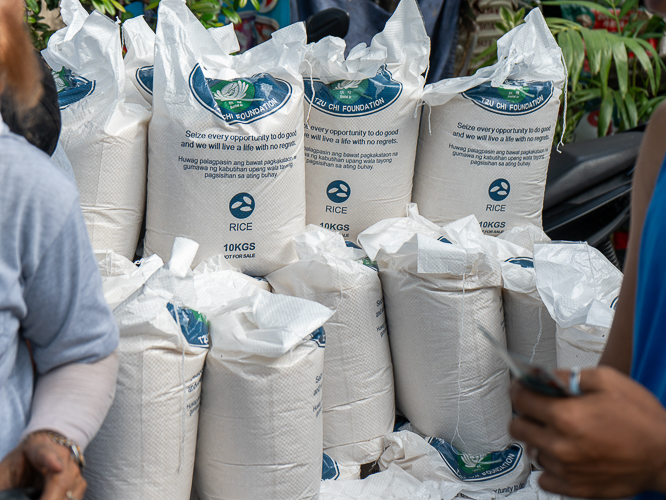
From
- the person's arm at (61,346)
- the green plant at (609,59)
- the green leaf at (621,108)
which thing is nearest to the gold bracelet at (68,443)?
the person's arm at (61,346)

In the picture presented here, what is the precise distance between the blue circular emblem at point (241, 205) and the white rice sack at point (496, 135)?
506 millimetres

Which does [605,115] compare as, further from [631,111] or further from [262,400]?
[262,400]

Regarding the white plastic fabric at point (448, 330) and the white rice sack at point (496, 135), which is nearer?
the white plastic fabric at point (448, 330)

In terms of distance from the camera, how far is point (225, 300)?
4.00ft

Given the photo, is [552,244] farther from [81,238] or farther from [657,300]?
[81,238]

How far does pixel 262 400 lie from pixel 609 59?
6.61ft

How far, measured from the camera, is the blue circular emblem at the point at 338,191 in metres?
1.54

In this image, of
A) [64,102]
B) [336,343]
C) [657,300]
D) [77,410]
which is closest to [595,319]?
[336,343]

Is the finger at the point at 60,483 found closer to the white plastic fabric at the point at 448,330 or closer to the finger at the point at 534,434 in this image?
the finger at the point at 534,434

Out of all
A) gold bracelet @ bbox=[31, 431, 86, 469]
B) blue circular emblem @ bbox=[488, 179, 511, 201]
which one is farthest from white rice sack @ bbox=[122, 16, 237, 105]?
gold bracelet @ bbox=[31, 431, 86, 469]

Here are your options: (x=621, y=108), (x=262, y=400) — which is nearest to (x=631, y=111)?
(x=621, y=108)

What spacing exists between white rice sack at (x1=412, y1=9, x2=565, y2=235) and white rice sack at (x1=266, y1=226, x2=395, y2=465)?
0.33 m

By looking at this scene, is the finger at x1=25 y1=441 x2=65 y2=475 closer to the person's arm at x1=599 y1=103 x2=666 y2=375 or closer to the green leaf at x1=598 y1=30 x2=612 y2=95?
the person's arm at x1=599 y1=103 x2=666 y2=375

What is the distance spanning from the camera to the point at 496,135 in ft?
5.03
